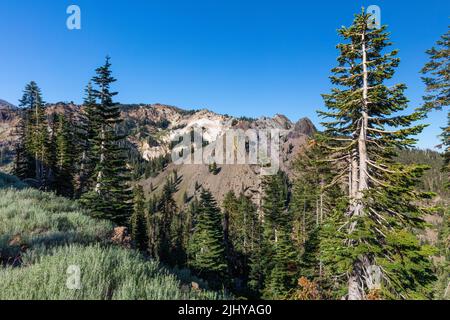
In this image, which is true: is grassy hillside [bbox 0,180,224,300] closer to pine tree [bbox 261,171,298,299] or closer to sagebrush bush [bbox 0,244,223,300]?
sagebrush bush [bbox 0,244,223,300]

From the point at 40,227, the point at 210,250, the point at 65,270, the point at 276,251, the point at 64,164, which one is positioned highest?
the point at 64,164

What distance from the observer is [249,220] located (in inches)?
2266

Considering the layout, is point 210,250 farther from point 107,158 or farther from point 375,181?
point 375,181

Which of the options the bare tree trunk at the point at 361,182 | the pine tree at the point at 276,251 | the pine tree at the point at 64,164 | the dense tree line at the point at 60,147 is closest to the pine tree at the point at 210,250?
the pine tree at the point at 276,251

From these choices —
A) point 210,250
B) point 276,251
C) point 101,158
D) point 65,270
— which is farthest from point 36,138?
point 65,270

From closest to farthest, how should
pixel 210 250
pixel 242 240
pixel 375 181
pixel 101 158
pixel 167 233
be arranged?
pixel 375 181 < pixel 101 158 < pixel 210 250 < pixel 242 240 < pixel 167 233

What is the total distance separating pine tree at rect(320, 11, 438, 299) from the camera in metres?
11.7

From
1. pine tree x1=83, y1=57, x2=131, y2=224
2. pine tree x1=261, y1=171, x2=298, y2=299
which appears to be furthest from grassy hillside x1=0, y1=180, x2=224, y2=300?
pine tree x1=261, y1=171, x2=298, y2=299

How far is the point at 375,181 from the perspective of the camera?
13.1 meters

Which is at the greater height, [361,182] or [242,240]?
[361,182]

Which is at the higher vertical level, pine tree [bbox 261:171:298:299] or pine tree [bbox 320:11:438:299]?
pine tree [bbox 320:11:438:299]

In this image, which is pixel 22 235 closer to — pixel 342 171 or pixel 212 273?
pixel 342 171

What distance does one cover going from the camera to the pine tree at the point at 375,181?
11672 mm
